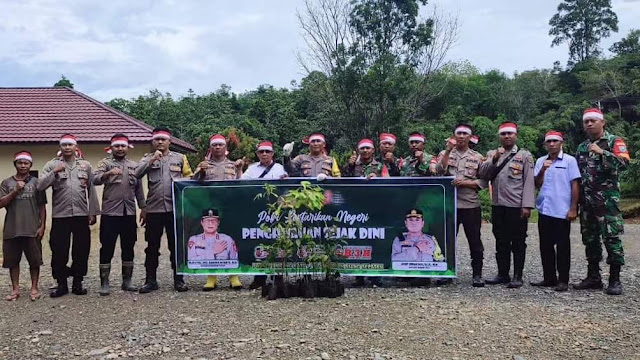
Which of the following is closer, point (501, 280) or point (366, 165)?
point (501, 280)

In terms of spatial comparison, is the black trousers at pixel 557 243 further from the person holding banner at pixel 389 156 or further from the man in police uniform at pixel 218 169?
the man in police uniform at pixel 218 169

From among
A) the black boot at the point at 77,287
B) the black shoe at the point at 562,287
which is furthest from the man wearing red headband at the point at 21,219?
the black shoe at the point at 562,287

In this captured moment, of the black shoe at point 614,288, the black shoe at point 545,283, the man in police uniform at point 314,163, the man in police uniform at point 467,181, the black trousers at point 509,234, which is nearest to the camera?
the black shoe at point 614,288

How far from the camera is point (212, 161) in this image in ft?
21.3

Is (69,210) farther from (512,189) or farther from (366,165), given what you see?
(512,189)

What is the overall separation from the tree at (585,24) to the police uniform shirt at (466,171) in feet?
138

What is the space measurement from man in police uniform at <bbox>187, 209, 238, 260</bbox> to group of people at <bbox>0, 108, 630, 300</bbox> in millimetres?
52

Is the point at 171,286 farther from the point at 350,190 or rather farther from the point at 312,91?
the point at 312,91

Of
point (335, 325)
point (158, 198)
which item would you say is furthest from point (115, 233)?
point (335, 325)

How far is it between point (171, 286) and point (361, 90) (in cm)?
1452

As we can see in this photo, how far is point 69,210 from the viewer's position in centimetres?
607

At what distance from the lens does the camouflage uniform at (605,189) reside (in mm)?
5681

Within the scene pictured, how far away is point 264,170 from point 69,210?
2.20m

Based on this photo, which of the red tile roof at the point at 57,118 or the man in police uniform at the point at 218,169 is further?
the red tile roof at the point at 57,118
